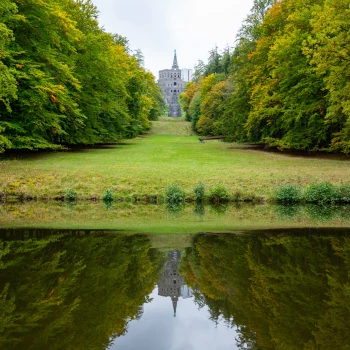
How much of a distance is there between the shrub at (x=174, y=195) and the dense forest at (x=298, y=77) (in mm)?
9613

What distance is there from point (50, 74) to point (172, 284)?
2060cm

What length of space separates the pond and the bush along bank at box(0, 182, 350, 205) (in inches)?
277

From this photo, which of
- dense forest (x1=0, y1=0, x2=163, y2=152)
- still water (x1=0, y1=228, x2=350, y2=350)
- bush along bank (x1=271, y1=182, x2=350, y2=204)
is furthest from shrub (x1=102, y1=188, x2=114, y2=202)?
still water (x1=0, y1=228, x2=350, y2=350)

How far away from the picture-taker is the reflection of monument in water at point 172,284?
20.4 feet

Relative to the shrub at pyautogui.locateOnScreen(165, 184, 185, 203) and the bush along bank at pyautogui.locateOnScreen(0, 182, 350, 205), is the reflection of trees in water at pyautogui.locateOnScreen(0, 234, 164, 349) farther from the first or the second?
the bush along bank at pyautogui.locateOnScreen(0, 182, 350, 205)

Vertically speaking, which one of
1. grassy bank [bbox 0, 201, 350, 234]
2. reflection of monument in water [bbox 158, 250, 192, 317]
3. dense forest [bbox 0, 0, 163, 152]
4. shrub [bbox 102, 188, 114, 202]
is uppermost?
dense forest [bbox 0, 0, 163, 152]

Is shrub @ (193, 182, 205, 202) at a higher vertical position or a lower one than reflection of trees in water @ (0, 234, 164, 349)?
lower

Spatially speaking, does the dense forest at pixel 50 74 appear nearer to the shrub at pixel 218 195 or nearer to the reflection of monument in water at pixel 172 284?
the shrub at pixel 218 195

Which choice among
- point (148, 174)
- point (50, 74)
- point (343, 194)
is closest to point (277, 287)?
point (343, 194)

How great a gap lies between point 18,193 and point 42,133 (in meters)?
9.69

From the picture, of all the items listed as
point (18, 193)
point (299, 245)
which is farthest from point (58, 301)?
point (18, 193)

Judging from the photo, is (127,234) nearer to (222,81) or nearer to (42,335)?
(42,335)

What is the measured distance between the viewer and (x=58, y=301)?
571 centimetres

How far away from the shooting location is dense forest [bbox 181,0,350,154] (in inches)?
886
